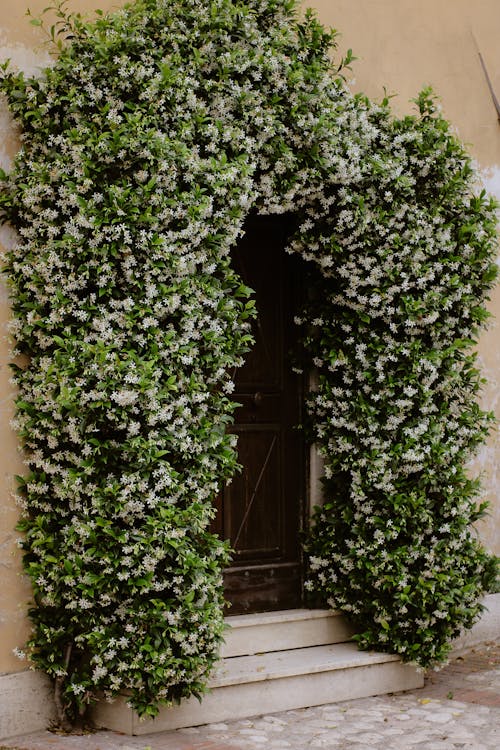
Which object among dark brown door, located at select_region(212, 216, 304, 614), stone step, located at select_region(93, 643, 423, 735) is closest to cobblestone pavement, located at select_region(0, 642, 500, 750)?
stone step, located at select_region(93, 643, 423, 735)

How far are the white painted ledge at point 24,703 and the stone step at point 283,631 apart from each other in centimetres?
104

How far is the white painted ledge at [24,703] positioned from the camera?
5.00 meters

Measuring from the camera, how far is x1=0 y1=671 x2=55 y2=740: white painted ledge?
5.00 metres

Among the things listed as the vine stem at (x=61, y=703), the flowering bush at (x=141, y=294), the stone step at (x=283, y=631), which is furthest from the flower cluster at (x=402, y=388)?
the vine stem at (x=61, y=703)

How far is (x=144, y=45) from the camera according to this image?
5.10 m

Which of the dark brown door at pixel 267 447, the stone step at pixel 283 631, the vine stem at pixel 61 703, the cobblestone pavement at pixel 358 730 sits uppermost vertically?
the dark brown door at pixel 267 447

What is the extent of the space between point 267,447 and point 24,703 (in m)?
2.21

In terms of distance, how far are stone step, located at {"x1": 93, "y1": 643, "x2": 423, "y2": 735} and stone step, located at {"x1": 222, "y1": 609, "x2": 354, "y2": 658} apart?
5 centimetres

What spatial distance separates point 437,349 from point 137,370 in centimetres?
221

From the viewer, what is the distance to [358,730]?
5309mm

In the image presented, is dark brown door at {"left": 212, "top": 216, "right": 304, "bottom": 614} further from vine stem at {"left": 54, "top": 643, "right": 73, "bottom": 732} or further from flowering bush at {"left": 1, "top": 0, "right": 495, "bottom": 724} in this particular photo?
vine stem at {"left": 54, "top": 643, "right": 73, "bottom": 732}

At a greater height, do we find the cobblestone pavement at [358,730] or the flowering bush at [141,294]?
the flowering bush at [141,294]

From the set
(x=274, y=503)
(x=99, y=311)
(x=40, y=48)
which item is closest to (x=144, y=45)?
(x=40, y=48)

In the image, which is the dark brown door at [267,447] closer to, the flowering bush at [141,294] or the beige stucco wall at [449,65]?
the flowering bush at [141,294]
